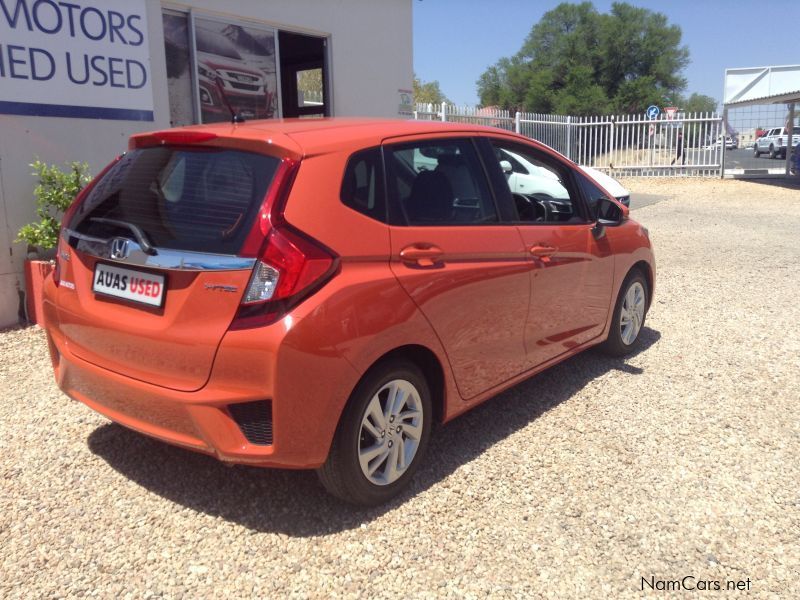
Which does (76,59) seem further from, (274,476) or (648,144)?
(648,144)

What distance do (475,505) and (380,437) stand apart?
1.87 ft

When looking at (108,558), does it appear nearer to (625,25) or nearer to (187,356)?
(187,356)

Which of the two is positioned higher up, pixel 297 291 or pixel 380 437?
pixel 297 291

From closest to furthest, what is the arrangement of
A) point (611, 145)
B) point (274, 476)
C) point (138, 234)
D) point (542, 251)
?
point (138, 234), point (274, 476), point (542, 251), point (611, 145)

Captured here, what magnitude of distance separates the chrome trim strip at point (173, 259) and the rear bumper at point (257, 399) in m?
0.26

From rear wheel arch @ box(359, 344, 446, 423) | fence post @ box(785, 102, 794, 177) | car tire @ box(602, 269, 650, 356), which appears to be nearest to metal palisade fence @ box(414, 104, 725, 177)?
fence post @ box(785, 102, 794, 177)

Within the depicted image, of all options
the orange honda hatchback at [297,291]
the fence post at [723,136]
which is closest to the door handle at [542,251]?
the orange honda hatchback at [297,291]

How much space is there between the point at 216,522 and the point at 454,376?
1284 mm

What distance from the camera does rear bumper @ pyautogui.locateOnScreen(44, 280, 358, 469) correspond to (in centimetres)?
264

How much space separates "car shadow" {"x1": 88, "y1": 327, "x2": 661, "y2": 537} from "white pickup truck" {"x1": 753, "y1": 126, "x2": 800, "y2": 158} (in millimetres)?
42736

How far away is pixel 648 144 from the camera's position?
24.7 meters

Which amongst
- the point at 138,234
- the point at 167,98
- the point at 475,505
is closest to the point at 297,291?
the point at 138,234

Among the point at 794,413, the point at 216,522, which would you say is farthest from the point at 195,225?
the point at 794,413

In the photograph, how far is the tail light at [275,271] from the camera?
2.65 m
